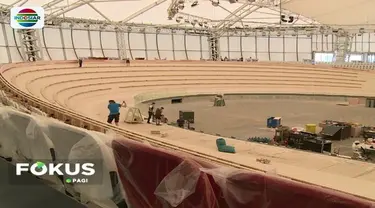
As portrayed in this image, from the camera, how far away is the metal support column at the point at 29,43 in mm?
33062

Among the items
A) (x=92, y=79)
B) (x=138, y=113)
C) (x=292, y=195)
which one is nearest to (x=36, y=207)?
(x=292, y=195)

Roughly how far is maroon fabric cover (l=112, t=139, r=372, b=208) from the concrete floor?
1352cm

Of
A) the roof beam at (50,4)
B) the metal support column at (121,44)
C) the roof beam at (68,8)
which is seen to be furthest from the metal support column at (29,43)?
the metal support column at (121,44)

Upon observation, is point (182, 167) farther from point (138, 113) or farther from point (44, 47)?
point (44, 47)

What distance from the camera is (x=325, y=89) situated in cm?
3741

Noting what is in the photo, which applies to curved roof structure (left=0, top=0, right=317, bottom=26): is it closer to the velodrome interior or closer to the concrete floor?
the velodrome interior

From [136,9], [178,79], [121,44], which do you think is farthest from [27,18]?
[121,44]

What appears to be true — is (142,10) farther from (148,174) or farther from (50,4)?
(148,174)

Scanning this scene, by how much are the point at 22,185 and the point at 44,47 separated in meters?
35.9

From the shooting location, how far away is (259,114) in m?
25.5

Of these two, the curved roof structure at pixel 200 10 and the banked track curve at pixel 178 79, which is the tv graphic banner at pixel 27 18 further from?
the banked track curve at pixel 178 79

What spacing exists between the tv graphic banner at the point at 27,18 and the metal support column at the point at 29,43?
216 centimetres

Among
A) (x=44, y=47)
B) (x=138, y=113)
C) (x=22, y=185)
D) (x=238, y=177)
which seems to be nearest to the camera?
(x=238, y=177)

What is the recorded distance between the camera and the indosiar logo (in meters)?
4.10
